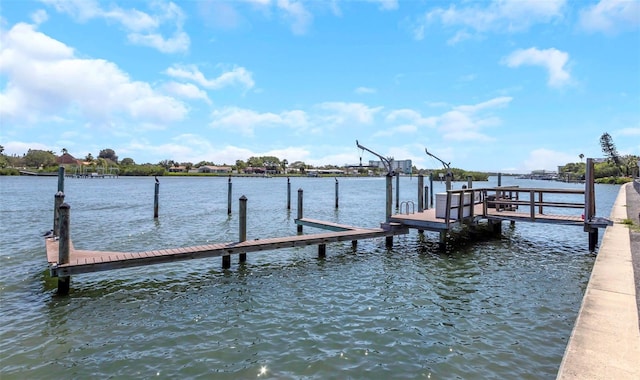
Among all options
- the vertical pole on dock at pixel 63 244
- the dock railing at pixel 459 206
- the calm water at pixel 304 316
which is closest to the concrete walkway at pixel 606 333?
the calm water at pixel 304 316

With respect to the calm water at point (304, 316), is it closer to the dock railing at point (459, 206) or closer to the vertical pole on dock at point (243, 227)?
the vertical pole on dock at point (243, 227)

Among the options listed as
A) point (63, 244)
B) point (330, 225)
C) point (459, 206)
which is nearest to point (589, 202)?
point (459, 206)

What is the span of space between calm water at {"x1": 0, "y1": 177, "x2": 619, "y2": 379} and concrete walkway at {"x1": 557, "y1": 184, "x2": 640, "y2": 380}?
98 cm

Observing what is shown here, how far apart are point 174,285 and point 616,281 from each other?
9.74 meters

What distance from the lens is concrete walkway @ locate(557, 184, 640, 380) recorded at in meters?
3.82

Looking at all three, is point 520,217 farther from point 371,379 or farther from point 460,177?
point 460,177

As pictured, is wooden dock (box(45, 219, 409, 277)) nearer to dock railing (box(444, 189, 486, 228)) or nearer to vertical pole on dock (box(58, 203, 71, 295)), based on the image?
vertical pole on dock (box(58, 203, 71, 295))

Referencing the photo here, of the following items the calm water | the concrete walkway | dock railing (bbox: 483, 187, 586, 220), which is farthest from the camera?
dock railing (bbox: 483, 187, 586, 220)

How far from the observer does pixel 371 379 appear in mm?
Result: 5277

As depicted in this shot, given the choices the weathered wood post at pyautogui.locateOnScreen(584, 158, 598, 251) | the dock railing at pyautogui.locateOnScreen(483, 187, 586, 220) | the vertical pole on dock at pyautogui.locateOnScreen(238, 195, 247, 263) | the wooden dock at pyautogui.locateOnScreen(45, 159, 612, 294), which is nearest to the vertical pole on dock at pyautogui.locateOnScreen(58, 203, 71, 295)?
the wooden dock at pyautogui.locateOnScreen(45, 159, 612, 294)

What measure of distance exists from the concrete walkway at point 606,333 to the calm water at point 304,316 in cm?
98

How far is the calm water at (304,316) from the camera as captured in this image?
18.6 feet

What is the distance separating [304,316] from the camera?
758cm

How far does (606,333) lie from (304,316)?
4937mm
